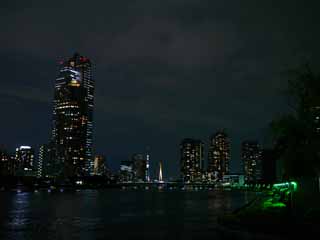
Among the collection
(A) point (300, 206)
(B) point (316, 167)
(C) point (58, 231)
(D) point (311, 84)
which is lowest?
(C) point (58, 231)

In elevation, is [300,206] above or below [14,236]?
above

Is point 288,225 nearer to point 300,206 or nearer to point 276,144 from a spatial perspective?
point 276,144

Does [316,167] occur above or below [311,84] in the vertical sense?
below

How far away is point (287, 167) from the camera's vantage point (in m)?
35.7

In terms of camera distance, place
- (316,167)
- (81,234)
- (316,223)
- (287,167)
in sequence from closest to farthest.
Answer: (316,223) < (316,167) < (287,167) < (81,234)

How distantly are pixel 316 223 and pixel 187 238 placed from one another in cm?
1078

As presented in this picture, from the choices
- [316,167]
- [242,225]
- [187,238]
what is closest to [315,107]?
[316,167]

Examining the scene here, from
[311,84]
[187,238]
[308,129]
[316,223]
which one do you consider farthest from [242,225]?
[311,84]

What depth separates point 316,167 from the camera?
110 feet

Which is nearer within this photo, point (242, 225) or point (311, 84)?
point (311, 84)

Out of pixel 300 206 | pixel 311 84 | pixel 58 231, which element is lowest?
pixel 58 231

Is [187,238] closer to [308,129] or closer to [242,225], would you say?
[242,225]

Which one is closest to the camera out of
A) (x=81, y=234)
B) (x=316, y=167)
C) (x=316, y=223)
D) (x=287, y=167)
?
(x=316, y=223)

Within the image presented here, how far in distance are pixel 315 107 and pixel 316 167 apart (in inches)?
194
